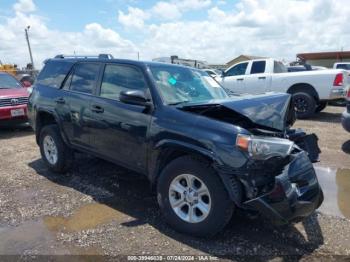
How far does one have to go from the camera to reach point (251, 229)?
4.07 m

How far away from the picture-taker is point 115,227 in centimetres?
414

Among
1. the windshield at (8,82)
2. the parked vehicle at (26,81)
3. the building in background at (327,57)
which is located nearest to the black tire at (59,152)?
the windshield at (8,82)

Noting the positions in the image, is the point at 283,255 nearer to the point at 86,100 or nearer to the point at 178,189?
the point at 178,189

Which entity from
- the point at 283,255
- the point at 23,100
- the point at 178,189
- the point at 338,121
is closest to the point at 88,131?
the point at 178,189

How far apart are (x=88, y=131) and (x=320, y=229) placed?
3.14 metres

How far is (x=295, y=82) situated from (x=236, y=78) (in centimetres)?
213

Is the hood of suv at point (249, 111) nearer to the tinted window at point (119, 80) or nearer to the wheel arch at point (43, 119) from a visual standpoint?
the tinted window at point (119, 80)

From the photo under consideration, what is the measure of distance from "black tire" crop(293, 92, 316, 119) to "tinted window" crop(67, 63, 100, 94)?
7.47 m

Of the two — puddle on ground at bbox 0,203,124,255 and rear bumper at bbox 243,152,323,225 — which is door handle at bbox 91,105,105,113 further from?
rear bumper at bbox 243,152,323,225

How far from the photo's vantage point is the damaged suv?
11.4 feet

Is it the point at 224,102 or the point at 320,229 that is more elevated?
the point at 224,102

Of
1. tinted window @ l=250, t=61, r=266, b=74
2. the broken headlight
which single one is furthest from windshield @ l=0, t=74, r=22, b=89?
the broken headlight

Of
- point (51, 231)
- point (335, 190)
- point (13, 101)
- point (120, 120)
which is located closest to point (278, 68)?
point (335, 190)

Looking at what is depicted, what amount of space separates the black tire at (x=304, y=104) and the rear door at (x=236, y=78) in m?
2.03
